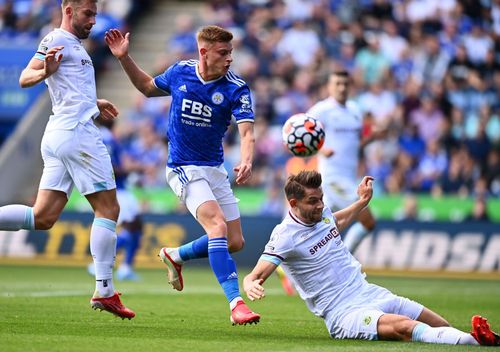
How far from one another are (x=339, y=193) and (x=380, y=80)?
895 centimetres

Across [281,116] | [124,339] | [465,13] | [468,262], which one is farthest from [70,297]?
[465,13]

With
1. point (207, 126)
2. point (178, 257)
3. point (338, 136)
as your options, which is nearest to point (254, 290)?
point (207, 126)

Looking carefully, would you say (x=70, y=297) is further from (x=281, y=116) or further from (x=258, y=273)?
(x=281, y=116)

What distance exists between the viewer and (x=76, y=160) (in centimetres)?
922

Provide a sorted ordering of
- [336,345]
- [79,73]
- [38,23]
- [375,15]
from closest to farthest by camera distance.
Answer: [336,345] < [79,73] < [375,15] < [38,23]

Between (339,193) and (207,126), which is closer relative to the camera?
(207,126)

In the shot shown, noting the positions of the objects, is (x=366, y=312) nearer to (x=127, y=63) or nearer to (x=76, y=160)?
(x=76, y=160)

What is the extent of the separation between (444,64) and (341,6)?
321cm

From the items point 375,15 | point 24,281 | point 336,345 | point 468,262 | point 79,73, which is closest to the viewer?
point 336,345

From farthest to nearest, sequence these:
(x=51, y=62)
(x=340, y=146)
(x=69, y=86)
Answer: (x=340, y=146)
(x=69, y=86)
(x=51, y=62)

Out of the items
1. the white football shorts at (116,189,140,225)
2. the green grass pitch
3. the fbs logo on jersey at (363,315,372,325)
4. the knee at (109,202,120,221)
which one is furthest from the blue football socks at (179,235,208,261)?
the white football shorts at (116,189,140,225)

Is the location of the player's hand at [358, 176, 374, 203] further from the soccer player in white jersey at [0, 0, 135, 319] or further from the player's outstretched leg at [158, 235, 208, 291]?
the soccer player in white jersey at [0, 0, 135, 319]

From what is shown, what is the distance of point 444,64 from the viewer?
75.0 feet

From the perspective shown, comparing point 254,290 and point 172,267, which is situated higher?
point 254,290
